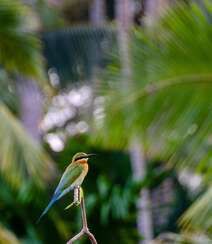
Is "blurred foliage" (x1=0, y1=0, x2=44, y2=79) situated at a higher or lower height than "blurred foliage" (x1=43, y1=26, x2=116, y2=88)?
higher

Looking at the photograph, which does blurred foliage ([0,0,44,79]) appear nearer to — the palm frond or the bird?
the palm frond

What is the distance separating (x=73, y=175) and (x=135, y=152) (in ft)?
27.4

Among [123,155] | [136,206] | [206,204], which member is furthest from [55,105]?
[206,204]

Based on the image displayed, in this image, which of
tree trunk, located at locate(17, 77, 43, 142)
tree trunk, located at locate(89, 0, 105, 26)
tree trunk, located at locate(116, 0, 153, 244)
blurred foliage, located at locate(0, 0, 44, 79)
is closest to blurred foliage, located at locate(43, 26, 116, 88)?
tree trunk, located at locate(17, 77, 43, 142)

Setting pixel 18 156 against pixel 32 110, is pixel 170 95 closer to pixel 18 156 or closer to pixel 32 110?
pixel 18 156

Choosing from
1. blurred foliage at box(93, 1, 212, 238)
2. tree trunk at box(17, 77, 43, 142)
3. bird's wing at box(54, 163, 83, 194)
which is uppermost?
bird's wing at box(54, 163, 83, 194)

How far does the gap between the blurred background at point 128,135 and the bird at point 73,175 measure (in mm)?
2197

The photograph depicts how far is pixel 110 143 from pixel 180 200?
459cm

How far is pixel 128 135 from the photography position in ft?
21.3

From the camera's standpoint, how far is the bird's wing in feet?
10.6

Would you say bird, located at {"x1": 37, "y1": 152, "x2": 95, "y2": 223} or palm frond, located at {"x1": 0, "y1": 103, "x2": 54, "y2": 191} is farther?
palm frond, located at {"x1": 0, "y1": 103, "x2": 54, "y2": 191}

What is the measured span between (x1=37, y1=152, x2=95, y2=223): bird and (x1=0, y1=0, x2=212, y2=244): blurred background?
220 centimetres

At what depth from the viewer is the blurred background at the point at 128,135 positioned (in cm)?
622

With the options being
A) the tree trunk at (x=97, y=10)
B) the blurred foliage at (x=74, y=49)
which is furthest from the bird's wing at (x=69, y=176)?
the tree trunk at (x=97, y=10)
